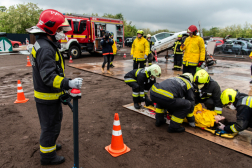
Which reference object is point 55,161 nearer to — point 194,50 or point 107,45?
point 194,50

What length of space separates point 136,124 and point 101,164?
1.33 meters

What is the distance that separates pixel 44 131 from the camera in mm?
2217

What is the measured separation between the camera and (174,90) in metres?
3.22

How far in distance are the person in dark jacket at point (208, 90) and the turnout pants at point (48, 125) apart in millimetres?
2903

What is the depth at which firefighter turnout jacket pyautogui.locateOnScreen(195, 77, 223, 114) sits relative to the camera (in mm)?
3830

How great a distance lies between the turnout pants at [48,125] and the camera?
2.18 m

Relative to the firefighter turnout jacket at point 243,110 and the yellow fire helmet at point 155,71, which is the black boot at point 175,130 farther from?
the yellow fire helmet at point 155,71

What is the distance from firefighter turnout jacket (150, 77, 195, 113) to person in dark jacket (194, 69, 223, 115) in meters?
0.62

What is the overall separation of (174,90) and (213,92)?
49.2 inches

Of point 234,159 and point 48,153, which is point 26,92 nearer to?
point 48,153

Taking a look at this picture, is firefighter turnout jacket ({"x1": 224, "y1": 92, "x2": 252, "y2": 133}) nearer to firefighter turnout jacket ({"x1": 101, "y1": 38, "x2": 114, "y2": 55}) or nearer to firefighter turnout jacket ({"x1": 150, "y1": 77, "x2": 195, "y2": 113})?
firefighter turnout jacket ({"x1": 150, "y1": 77, "x2": 195, "y2": 113})

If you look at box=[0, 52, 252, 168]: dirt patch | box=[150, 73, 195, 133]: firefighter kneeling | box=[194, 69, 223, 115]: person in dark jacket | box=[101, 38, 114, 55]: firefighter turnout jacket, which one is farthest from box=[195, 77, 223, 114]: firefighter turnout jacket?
box=[101, 38, 114, 55]: firefighter turnout jacket

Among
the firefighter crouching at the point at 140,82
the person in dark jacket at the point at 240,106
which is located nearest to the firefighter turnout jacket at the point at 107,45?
the firefighter crouching at the point at 140,82

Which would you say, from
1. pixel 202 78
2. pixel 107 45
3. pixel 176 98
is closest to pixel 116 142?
pixel 176 98
